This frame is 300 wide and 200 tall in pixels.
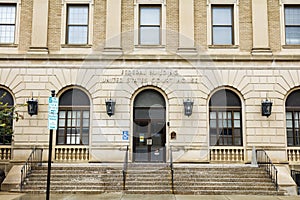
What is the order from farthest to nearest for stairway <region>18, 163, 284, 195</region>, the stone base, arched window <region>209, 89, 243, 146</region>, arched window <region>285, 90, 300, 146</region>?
A: the stone base → arched window <region>209, 89, 243, 146</region> → arched window <region>285, 90, 300, 146</region> → stairway <region>18, 163, 284, 195</region>

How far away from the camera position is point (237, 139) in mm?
17219

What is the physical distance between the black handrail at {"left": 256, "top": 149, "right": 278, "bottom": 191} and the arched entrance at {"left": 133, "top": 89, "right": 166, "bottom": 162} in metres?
4.85

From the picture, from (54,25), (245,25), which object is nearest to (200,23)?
(245,25)

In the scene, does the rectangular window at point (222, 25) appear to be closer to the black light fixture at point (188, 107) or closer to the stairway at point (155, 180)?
the black light fixture at point (188, 107)

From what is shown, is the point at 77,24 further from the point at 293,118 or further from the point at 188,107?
the point at 293,118

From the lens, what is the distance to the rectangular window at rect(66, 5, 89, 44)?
59.2ft

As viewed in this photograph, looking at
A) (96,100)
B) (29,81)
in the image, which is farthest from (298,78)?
(29,81)

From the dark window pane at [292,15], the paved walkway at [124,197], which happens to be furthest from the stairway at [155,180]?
the dark window pane at [292,15]

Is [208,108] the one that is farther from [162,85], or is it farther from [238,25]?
[238,25]

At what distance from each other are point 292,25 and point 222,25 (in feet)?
12.4

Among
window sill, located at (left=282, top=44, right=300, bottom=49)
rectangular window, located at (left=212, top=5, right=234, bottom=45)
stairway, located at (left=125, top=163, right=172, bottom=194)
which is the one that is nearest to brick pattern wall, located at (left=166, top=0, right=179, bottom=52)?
rectangular window, located at (left=212, top=5, right=234, bottom=45)

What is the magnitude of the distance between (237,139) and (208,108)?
2233mm

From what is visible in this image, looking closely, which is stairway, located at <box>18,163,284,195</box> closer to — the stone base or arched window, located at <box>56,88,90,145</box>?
arched window, located at <box>56,88,90,145</box>

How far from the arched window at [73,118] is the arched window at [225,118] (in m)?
6.68
